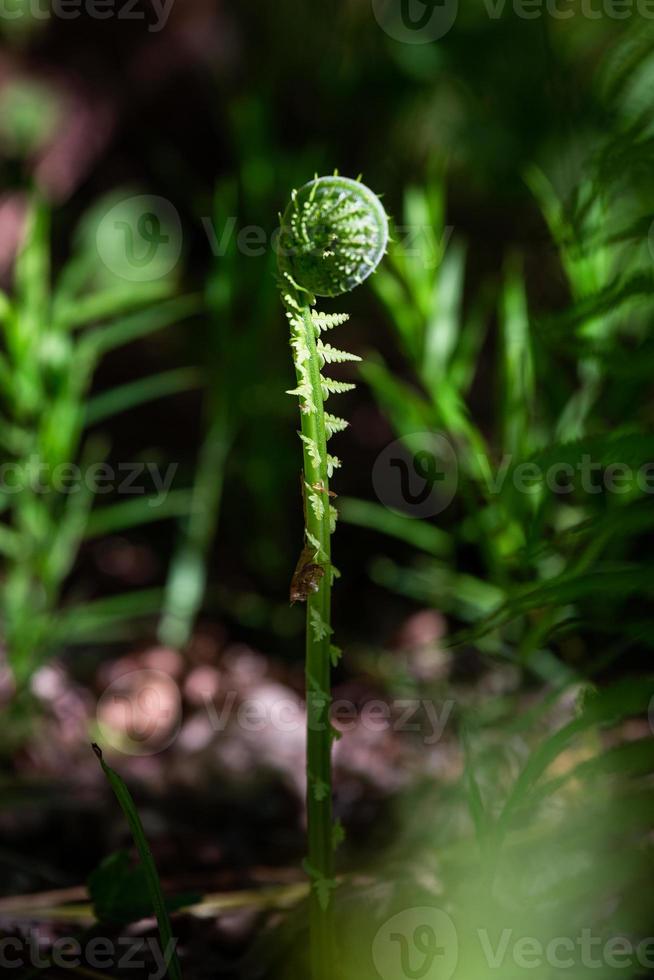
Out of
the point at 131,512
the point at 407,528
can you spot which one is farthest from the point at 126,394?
the point at 407,528

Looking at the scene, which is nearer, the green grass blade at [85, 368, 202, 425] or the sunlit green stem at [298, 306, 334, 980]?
the sunlit green stem at [298, 306, 334, 980]

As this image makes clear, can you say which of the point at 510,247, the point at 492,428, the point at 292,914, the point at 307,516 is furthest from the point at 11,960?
the point at 510,247

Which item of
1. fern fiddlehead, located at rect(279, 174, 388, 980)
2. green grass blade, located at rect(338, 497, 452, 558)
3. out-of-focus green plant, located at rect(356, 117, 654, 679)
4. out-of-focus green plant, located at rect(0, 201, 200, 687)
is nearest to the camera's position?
fern fiddlehead, located at rect(279, 174, 388, 980)

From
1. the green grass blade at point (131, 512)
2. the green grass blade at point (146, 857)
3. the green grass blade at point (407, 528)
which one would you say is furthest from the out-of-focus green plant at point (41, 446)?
the green grass blade at point (146, 857)

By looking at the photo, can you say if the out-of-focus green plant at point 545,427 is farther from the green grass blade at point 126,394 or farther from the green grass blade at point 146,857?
the green grass blade at point 126,394

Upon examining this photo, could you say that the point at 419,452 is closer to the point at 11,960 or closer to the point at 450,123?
the point at 11,960

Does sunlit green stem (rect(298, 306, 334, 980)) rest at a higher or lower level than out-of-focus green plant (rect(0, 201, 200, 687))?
lower

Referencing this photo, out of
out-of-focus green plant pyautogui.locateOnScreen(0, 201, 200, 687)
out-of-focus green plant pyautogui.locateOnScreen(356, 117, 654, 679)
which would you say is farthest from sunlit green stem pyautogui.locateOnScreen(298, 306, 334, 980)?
out-of-focus green plant pyautogui.locateOnScreen(0, 201, 200, 687)

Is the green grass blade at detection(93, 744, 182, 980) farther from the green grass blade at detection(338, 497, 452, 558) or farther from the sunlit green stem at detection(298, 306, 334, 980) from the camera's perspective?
the green grass blade at detection(338, 497, 452, 558)
